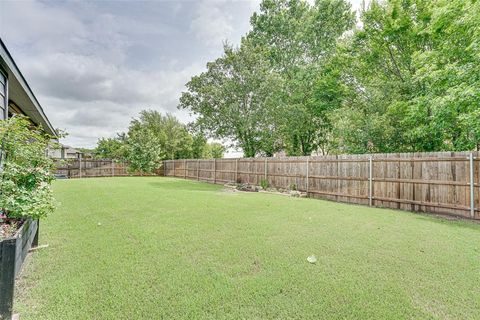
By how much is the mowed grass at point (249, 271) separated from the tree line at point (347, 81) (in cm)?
490

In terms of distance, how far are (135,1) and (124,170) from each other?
17.3 m

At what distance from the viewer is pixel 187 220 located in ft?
16.0

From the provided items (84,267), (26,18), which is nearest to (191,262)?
(84,267)

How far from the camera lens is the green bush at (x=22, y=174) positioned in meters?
2.33

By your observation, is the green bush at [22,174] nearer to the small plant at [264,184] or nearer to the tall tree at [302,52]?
the small plant at [264,184]

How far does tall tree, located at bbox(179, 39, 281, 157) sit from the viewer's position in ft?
49.8

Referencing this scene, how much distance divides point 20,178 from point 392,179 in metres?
8.29

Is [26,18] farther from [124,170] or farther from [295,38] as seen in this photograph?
[124,170]

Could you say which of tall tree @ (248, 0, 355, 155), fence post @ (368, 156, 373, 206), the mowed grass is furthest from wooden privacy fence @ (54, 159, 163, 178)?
fence post @ (368, 156, 373, 206)

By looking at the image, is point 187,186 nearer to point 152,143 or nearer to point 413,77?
point 152,143

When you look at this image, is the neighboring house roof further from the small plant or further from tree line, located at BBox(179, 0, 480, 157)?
tree line, located at BBox(179, 0, 480, 157)

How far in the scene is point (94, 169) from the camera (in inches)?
782

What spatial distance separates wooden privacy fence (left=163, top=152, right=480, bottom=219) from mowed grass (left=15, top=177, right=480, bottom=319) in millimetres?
1259

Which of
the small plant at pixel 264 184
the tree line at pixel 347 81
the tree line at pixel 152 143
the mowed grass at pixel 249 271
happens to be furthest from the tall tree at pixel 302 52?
the mowed grass at pixel 249 271
